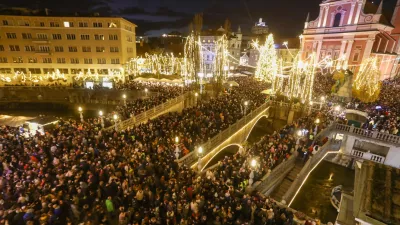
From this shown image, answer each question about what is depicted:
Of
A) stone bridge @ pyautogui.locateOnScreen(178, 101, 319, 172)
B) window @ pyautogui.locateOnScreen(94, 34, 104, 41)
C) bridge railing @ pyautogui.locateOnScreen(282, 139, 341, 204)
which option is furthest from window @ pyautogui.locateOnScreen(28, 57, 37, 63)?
bridge railing @ pyautogui.locateOnScreen(282, 139, 341, 204)

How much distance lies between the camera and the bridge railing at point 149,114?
1867 cm

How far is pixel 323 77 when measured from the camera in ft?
114

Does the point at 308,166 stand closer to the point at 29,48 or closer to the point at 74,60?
the point at 74,60

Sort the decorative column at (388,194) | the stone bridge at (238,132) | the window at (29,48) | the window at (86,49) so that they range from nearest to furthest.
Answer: the decorative column at (388,194), the stone bridge at (238,132), the window at (29,48), the window at (86,49)

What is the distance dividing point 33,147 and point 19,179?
3.30 meters

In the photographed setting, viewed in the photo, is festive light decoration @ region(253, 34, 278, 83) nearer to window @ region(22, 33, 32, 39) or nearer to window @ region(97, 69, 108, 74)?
window @ region(97, 69, 108, 74)

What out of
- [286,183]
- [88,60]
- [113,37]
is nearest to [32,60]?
[88,60]

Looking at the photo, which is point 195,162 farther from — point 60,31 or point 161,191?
point 60,31

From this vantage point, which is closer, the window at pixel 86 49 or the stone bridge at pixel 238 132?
the stone bridge at pixel 238 132

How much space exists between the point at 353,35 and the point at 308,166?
102 feet

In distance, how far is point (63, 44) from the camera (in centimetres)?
3928

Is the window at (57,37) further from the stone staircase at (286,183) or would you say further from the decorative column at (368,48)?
the decorative column at (368,48)

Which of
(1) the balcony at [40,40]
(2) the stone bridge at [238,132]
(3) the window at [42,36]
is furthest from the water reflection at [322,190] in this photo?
(3) the window at [42,36]

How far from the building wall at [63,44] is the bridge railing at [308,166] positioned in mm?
36191
